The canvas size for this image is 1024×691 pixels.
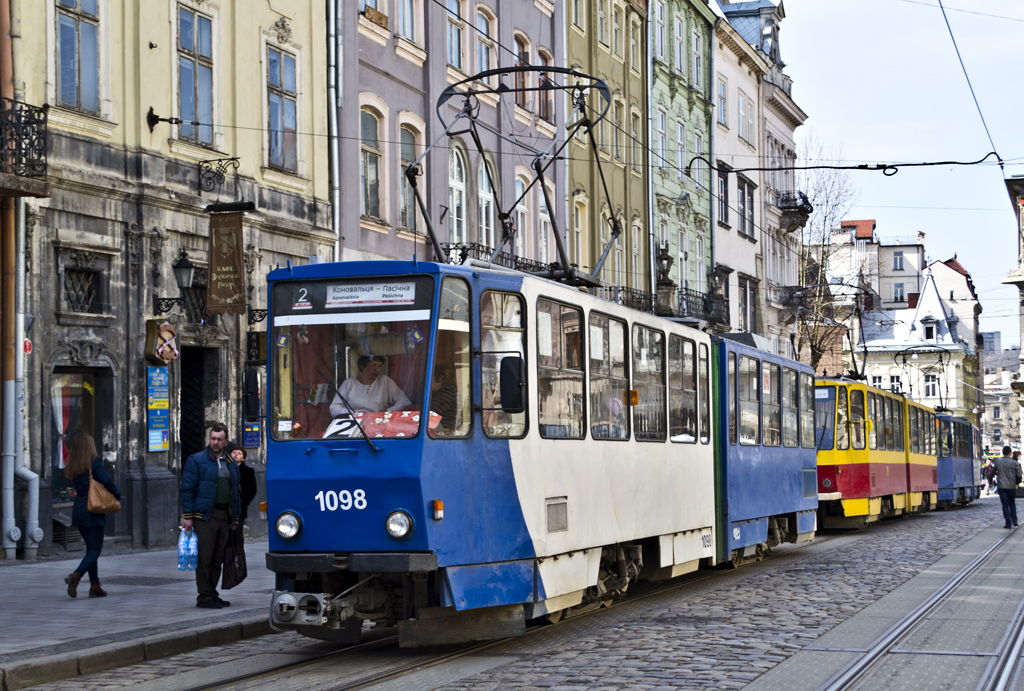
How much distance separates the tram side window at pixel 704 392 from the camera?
1560cm

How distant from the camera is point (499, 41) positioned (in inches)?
1232

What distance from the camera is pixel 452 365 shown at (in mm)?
10102

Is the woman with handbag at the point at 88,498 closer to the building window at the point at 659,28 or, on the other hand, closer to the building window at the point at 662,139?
the building window at the point at 662,139

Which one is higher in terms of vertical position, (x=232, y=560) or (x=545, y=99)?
(x=545, y=99)

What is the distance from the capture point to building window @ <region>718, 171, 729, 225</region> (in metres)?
49.1

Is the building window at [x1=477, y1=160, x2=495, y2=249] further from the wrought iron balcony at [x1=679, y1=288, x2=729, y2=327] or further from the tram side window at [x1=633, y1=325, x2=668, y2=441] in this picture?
the tram side window at [x1=633, y1=325, x2=668, y2=441]

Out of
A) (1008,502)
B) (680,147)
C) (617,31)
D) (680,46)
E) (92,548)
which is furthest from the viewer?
(680,46)

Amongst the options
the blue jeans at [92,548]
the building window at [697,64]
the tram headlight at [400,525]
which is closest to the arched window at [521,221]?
the building window at [697,64]

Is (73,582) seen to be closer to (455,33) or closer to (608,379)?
(608,379)

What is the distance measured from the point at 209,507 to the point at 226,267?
24.2ft

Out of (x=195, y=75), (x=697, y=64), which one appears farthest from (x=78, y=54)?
(x=697, y=64)

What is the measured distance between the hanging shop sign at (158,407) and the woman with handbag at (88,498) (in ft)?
18.8

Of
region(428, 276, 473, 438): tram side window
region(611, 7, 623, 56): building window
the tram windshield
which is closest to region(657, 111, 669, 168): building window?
region(611, 7, 623, 56): building window

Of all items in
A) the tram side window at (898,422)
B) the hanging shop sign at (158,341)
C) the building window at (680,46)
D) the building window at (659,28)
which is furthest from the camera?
the building window at (680,46)
